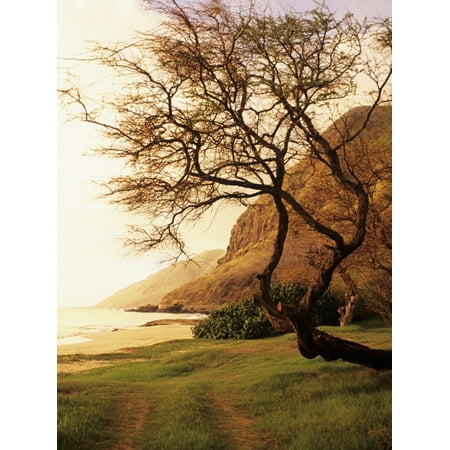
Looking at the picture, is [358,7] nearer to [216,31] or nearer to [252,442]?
[216,31]

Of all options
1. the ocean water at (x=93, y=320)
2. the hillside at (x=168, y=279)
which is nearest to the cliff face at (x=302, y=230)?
the hillside at (x=168, y=279)

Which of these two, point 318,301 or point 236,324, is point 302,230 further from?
point 236,324

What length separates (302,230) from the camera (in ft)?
20.3

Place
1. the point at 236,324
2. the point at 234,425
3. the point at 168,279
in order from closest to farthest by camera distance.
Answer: the point at 234,425 → the point at 168,279 → the point at 236,324

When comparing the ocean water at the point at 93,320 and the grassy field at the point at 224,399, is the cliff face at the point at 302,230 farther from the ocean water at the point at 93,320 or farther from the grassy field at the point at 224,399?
the grassy field at the point at 224,399

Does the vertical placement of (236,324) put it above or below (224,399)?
above

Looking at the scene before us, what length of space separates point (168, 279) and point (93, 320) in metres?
0.69

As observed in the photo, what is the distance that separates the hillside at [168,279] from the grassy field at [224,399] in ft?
1.33

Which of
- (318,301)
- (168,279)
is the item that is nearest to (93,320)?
(168,279)

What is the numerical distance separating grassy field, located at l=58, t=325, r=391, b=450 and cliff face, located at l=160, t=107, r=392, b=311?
434mm

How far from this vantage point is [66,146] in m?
6.00
